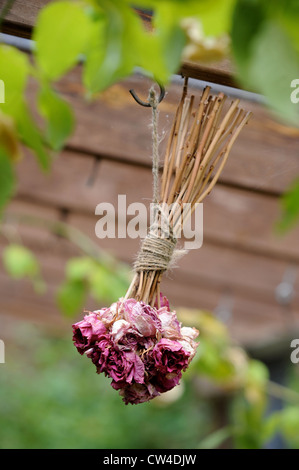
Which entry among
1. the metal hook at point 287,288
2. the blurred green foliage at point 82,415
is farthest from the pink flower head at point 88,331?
the blurred green foliage at point 82,415

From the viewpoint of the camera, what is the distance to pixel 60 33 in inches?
15.1

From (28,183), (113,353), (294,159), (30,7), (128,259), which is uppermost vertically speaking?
(128,259)

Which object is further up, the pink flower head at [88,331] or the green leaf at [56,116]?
the green leaf at [56,116]

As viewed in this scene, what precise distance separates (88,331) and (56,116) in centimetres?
19

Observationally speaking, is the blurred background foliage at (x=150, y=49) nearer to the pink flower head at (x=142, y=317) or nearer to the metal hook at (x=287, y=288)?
the pink flower head at (x=142, y=317)

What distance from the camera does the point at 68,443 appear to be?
4684 millimetres

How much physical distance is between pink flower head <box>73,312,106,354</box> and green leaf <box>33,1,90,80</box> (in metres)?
0.23

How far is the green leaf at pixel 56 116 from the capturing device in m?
0.48

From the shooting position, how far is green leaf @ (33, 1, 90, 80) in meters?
0.38

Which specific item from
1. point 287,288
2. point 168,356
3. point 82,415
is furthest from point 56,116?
point 82,415

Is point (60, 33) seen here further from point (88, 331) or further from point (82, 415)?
point (82, 415)
